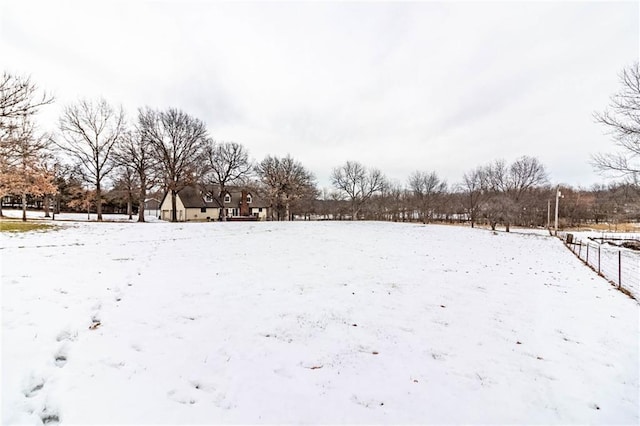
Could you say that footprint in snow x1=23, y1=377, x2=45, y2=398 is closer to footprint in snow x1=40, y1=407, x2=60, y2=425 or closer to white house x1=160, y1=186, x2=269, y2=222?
footprint in snow x1=40, y1=407, x2=60, y2=425

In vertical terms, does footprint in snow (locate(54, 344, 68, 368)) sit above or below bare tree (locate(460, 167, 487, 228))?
below

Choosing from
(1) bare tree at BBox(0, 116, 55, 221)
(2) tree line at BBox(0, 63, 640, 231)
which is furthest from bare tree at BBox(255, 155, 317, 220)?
(1) bare tree at BBox(0, 116, 55, 221)

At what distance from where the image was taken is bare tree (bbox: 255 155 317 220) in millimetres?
42469

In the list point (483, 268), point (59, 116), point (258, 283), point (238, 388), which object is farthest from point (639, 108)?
point (59, 116)

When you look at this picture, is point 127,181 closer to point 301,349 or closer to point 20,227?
point 20,227

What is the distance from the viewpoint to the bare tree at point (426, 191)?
58.1m

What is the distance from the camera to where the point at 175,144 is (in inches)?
1233

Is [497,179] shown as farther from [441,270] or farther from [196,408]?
[196,408]

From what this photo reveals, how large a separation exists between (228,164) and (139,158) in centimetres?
1122

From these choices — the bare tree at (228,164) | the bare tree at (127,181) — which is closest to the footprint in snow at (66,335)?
the bare tree at (127,181)

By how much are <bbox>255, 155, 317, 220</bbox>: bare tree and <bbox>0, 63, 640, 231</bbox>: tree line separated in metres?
0.16

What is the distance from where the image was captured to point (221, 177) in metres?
38.3

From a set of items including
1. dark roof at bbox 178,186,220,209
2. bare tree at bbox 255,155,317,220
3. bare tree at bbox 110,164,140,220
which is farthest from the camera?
dark roof at bbox 178,186,220,209

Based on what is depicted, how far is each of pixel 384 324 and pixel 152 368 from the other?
3.71 m
